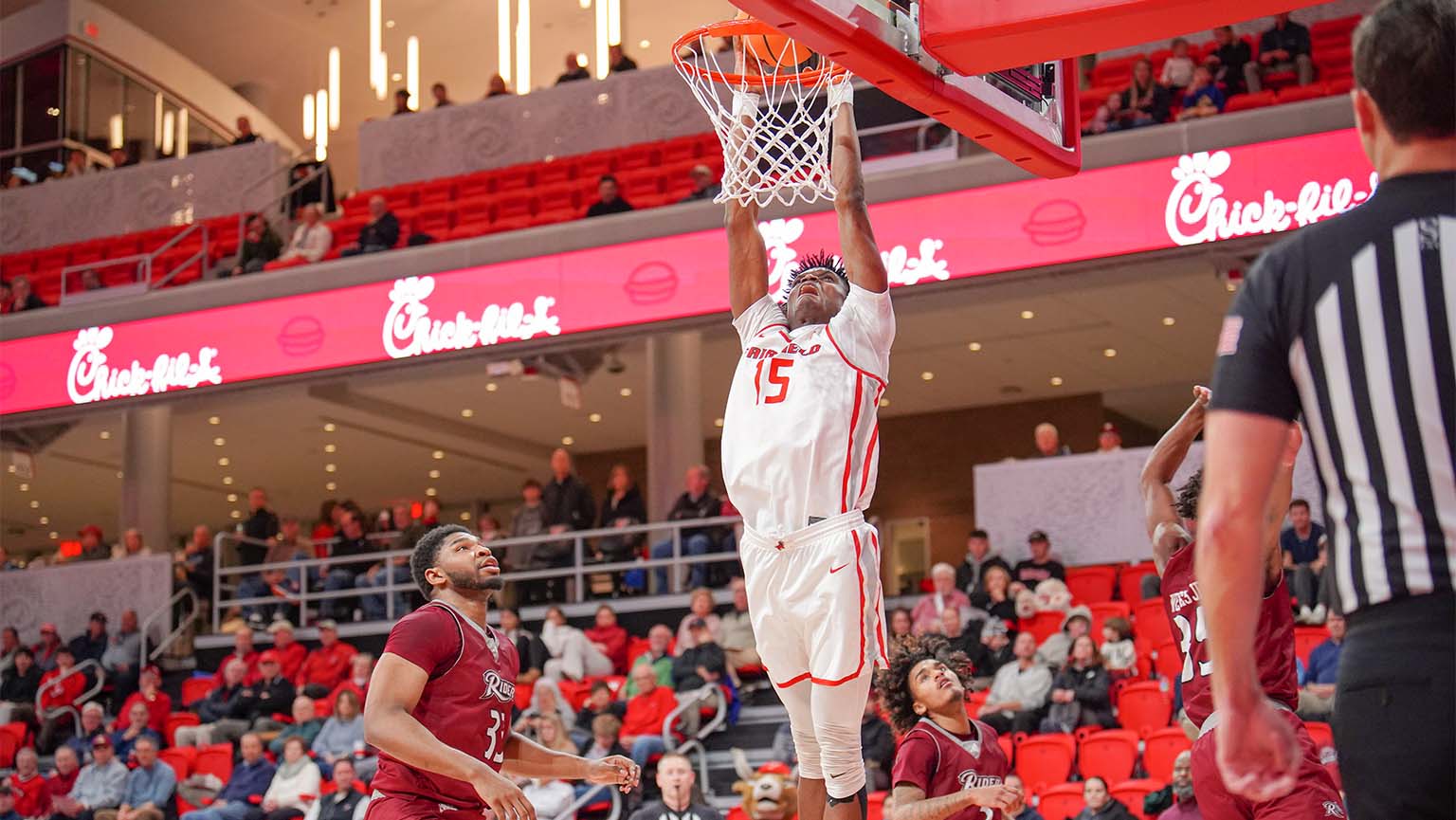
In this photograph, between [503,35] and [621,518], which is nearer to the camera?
[621,518]

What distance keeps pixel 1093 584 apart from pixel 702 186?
5.18m

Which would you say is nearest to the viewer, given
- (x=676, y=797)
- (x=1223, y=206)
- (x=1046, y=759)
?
(x=676, y=797)

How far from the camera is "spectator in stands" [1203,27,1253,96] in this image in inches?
580

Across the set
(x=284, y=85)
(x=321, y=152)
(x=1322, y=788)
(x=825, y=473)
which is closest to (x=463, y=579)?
(x=825, y=473)

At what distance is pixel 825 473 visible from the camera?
16.7ft

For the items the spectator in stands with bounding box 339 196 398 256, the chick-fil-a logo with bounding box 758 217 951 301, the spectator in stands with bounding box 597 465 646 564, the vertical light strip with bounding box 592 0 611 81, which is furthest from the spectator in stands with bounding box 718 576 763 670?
the vertical light strip with bounding box 592 0 611 81

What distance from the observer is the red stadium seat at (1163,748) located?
387 inches

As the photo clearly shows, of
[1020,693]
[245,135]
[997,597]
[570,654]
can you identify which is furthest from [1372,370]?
[245,135]

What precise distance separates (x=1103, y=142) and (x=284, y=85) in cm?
1582

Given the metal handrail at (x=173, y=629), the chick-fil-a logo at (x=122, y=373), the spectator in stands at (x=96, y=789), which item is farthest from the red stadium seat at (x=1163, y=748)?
the metal handrail at (x=173, y=629)

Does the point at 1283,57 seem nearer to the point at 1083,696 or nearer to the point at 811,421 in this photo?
the point at 1083,696

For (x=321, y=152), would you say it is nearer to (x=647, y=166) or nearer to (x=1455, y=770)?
(x=647, y=166)

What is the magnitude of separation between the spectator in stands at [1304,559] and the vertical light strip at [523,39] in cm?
1374

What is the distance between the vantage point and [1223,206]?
1239 centimetres
